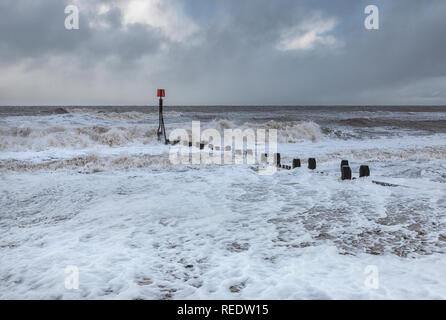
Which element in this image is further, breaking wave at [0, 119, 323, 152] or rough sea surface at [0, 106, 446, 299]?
breaking wave at [0, 119, 323, 152]

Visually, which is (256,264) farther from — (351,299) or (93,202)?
(93,202)

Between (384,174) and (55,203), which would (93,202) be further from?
(384,174)

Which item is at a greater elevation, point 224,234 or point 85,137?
point 85,137

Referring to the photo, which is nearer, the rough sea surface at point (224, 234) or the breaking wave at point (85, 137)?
the rough sea surface at point (224, 234)

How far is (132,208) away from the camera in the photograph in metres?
5.54

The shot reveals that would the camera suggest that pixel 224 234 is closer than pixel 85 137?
Yes

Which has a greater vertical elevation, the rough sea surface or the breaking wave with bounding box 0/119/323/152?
the breaking wave with bounding box 0/119/323/152

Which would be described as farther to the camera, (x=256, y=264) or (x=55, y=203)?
(x=55, y=203)

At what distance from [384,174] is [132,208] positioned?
5.79 m

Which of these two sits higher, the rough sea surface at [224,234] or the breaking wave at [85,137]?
the breaking wave at [85,137]

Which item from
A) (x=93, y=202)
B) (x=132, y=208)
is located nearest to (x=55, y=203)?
(x=93, y=202)
